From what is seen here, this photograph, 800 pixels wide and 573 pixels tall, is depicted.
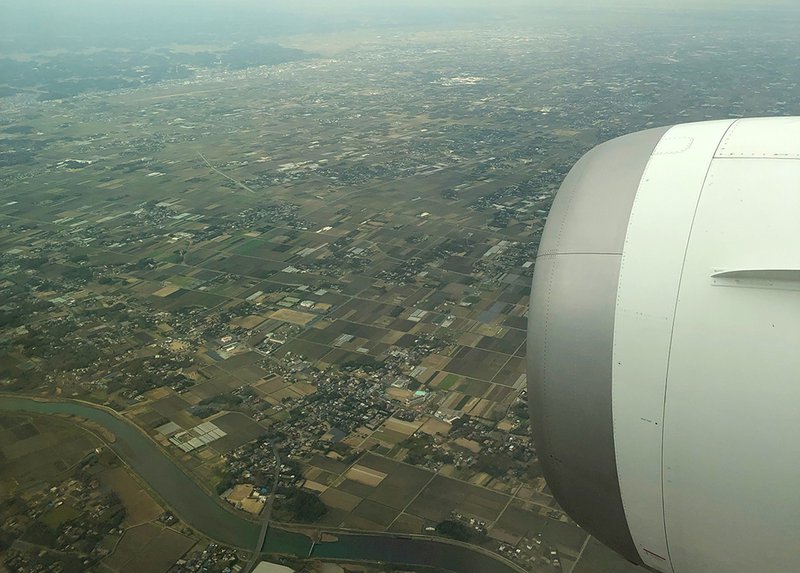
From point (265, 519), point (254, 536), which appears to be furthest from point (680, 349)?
point (265, 519)

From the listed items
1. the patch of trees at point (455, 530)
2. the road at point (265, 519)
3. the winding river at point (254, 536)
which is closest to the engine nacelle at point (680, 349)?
the winding river at point (254, 536)

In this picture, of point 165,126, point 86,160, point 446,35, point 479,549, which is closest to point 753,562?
point 479,549

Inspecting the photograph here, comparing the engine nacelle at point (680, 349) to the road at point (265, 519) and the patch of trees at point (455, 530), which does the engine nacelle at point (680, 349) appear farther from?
the road at point (265, 519)

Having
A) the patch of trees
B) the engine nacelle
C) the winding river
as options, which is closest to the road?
the winding river

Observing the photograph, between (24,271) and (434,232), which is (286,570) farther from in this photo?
(24,271)

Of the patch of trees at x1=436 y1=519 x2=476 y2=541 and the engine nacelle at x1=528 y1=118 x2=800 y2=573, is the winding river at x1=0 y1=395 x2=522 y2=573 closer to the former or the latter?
the patch of trees at x1=436 y1=519 x2=476 y2=541
